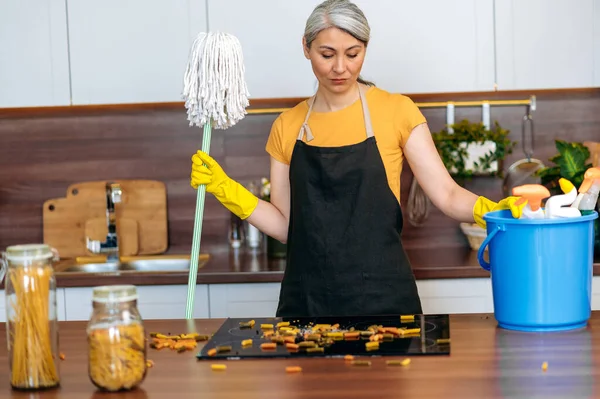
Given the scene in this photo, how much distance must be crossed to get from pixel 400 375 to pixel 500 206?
0.64m

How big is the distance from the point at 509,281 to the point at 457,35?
1.51 metres

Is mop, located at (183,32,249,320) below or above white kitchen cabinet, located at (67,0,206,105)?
below

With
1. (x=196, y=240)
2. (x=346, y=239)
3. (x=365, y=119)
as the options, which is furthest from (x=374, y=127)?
(x=196, y=240)

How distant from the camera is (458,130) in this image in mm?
3166

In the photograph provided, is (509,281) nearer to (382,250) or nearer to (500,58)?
(382,250)

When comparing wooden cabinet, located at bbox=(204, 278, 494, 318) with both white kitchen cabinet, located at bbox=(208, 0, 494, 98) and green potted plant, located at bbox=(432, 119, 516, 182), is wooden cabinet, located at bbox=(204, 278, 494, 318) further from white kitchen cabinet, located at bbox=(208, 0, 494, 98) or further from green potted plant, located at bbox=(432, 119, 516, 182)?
white kitchen cabinet, located at bbox=(208, 0, 494, 98)

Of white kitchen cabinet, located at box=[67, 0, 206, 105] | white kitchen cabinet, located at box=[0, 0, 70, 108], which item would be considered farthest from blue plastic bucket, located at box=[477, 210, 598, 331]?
white kitchen cabinet, located at box=[0, 0, 70, 108]

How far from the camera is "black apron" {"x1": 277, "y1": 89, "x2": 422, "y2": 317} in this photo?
2.24m

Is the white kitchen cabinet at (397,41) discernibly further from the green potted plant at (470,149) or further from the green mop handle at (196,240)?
the green mop handle at (196,240)

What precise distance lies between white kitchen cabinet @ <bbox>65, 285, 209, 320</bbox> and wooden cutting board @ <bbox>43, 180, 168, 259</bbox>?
47 cm

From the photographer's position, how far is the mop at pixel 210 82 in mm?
1991

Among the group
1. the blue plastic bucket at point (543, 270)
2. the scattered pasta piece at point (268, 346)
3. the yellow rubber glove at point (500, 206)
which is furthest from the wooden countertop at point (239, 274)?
the scattered pasta piece at point (268, 346)

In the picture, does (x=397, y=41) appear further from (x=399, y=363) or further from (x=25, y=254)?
(x=25, y=254)

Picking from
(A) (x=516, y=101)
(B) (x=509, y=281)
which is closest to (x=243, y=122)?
(A) (x=516, y=101)
